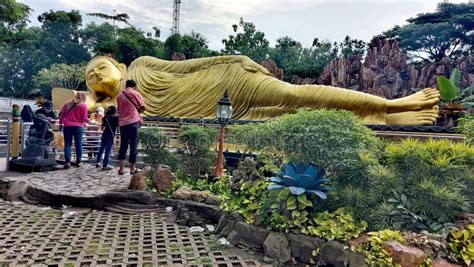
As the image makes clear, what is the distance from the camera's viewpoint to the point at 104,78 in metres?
11.5

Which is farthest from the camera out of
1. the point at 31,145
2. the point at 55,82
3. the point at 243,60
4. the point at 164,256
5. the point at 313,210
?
the point at 55,82

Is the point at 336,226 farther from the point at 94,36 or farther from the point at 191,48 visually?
the point at 94,36

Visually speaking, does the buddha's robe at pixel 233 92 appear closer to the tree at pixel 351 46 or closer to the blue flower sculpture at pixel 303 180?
the blue flower sculpture at pixel 303 180

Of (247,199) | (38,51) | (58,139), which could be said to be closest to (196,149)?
(247,199)

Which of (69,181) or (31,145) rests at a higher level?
(31,145)

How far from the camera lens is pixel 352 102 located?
8.42 m

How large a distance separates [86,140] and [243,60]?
480cm

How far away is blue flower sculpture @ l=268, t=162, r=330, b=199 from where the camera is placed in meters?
3.26

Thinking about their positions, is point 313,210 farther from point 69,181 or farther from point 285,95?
point 285,95

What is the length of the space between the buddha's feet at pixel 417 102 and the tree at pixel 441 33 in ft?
70.9

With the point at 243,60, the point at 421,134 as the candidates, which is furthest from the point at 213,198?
the point at 243,60

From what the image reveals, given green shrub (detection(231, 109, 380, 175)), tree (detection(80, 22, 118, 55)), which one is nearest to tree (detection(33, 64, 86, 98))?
tree (detection(80, 22, 118, 55))

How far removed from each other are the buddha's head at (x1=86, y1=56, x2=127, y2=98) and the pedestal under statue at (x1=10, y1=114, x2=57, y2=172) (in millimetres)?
5573

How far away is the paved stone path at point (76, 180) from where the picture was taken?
489cm
